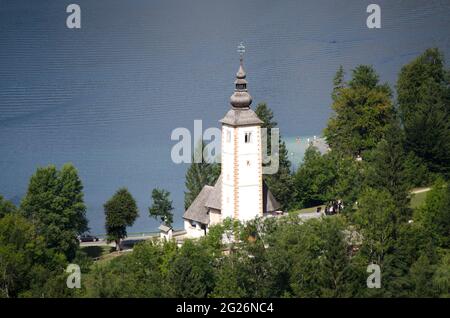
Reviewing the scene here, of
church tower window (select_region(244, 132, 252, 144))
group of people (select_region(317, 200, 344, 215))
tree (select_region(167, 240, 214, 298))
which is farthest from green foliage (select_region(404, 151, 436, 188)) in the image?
tree (select_region(167, 240, 214, 298))

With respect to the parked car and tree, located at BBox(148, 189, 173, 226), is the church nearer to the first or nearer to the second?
tree, located at BBox(148, 189, 173, 226)

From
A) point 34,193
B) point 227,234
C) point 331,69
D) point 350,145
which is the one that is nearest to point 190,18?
point 331,69

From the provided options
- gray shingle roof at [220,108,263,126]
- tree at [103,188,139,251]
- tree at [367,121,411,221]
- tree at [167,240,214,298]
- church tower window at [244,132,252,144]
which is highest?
gray shingle roof at [220,108,263,126]

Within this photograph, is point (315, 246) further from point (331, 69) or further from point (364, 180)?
point (331, 69)

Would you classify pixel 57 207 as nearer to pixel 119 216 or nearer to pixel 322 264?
pixel 119 216

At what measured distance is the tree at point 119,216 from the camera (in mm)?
47719

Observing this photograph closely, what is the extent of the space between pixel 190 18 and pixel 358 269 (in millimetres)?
58795

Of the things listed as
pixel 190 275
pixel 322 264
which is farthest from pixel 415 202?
pixel 190 275

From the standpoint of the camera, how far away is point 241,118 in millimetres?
43219

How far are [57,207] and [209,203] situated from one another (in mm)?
5929

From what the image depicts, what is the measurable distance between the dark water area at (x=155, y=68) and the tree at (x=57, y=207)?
1218cm

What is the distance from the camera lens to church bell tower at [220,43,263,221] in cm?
4328

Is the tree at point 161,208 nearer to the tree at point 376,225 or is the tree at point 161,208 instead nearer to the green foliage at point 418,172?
the green foliage at point 418,172

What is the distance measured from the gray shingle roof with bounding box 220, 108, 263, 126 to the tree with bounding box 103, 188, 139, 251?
21.8 ft
